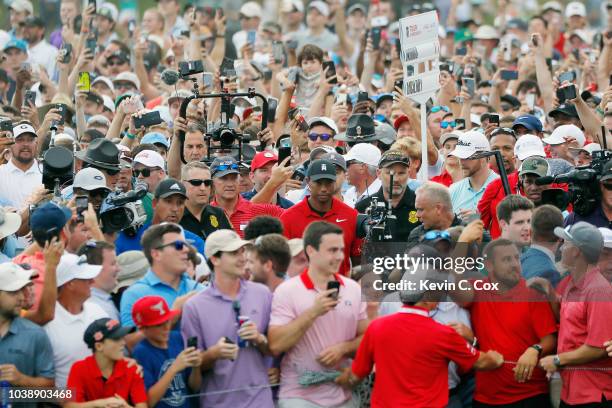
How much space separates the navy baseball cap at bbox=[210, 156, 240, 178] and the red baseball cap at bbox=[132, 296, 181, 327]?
3.07 m

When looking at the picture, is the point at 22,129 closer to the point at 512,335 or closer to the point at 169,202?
the point at 169,202

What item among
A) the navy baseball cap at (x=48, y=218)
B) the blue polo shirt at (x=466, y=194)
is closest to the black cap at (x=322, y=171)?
the blue polo shirt at (x=466, y=194)

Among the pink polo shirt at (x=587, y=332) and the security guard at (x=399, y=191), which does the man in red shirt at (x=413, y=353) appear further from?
the security guard at (x=399, y=191)

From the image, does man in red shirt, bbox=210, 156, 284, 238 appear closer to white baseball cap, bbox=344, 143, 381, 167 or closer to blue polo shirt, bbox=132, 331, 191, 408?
white baseball cap, bbox=344, 143, 381, 167

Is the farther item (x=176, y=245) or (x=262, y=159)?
(x=262, y=159)

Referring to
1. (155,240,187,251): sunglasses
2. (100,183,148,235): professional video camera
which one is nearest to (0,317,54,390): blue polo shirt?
(155,240,187,251): sunglasses

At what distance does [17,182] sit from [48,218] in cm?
362

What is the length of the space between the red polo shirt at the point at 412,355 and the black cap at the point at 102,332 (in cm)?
153

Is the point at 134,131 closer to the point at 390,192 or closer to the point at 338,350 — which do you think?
the point at 390,192

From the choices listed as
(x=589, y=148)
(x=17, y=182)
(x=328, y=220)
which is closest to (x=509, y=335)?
(x=328, y=220)

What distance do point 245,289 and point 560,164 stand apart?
165 inches

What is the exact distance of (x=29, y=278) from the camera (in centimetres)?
876

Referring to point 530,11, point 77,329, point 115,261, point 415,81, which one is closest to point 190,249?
point 115,261

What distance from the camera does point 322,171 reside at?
1107 cm
